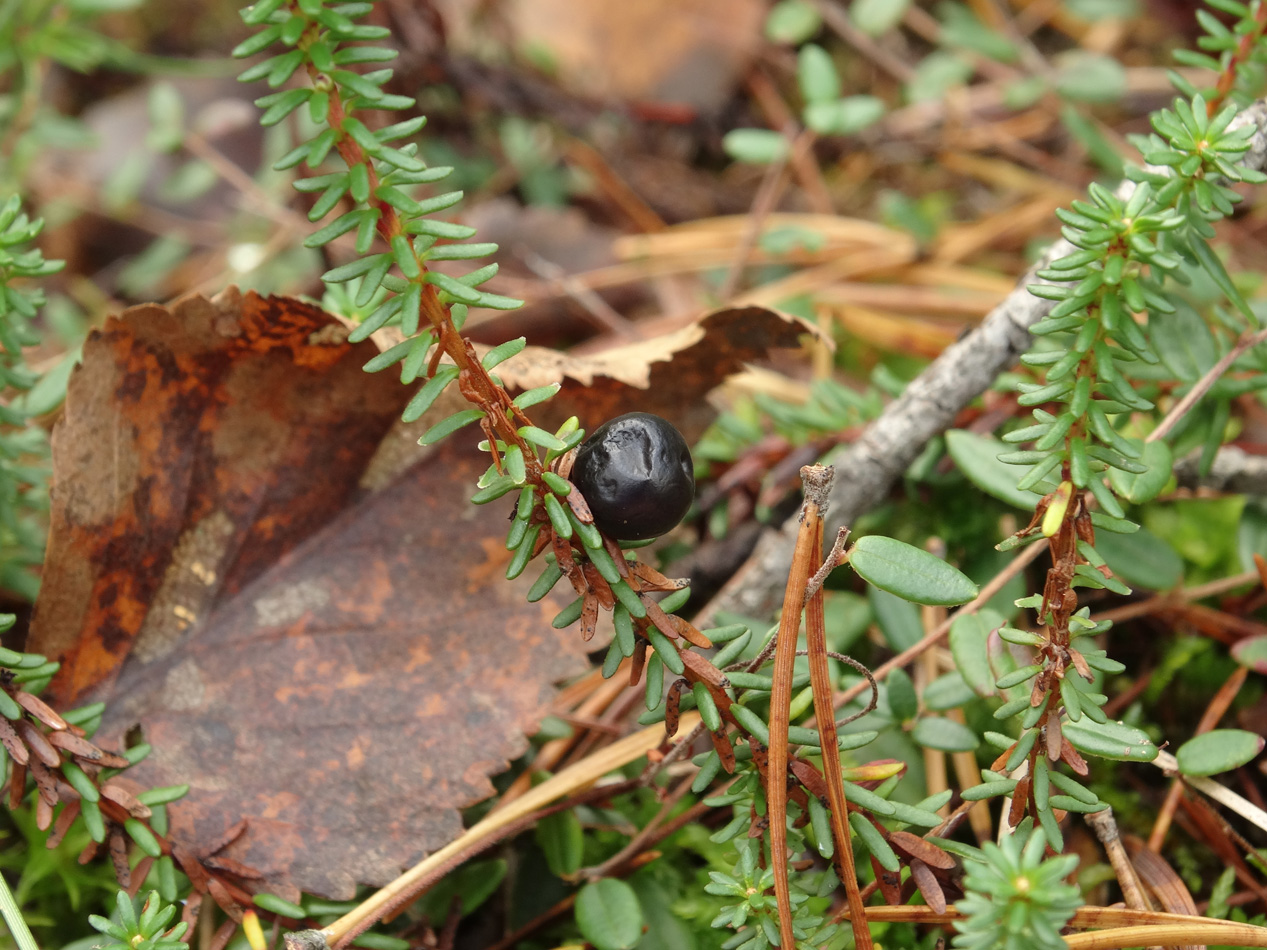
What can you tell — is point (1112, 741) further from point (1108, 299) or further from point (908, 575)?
point (1108, 299)

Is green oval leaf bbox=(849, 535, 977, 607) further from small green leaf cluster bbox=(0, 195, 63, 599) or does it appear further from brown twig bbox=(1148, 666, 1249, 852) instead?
small green leaf cluster bbox=(0, 195, 63, 599)

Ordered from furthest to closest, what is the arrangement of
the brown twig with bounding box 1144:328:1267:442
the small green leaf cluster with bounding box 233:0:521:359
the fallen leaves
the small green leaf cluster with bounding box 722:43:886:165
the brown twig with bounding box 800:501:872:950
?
the small green leaf cluster with bounding box 722:43:886:165
the brown twig with bounding box 1144:328:1267:442
the fallen leaves
the brown twig with bounding box 800:501:872:950
the small green leaf cluster with bounding box 233:0:521:359

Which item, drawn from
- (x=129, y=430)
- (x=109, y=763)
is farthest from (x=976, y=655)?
(x=129, y=430)

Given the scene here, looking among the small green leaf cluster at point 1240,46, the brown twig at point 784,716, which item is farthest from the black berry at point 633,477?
the small green leaf cluster at point 1240,46

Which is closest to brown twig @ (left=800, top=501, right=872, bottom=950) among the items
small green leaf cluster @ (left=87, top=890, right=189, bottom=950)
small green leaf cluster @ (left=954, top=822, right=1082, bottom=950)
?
small green leaf cluster @ (left=954, top=822, right=1082, bottom=950)

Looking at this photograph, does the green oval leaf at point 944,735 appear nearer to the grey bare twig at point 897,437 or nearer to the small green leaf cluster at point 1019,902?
the grey bare twig at point 897,437

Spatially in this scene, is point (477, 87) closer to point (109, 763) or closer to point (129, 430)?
point (129, 430)
